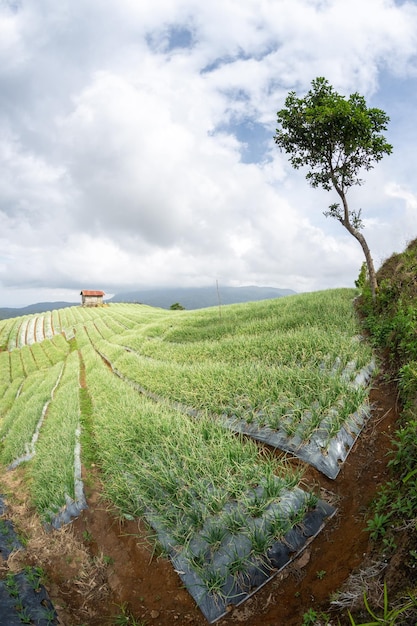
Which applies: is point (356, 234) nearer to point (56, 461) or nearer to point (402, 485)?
point (402, 485)

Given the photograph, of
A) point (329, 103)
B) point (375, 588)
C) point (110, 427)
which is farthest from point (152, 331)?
point (375, 588)

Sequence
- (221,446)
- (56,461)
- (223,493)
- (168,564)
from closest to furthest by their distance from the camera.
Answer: (168,564) < (223,493) < (221,446) < (56,461)

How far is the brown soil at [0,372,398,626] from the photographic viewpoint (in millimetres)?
4312

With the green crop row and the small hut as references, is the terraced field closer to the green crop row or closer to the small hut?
the green crop row

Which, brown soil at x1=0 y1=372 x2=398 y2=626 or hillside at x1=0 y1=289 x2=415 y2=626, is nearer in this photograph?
brown soil at x1=0 y1=372 x2=398 y2=626

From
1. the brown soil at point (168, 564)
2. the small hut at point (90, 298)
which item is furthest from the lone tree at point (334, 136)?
the small hut at point (90, 298)

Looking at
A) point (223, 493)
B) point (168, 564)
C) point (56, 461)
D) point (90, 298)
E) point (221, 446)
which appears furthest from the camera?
point (90, 298)

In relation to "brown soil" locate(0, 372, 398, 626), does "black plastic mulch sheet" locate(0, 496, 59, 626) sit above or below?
below

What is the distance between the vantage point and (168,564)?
537 cm

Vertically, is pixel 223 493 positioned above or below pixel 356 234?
below

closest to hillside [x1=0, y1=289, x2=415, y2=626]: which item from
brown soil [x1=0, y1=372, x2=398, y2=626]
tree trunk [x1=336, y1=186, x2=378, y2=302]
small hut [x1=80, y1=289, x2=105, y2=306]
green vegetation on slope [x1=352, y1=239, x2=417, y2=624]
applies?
brown soil [x1=0, y1=372, x2=398, y2=626]

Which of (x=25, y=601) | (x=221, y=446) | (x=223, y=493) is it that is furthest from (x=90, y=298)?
(x=223, y=493)

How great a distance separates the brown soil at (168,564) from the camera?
4.31 meters

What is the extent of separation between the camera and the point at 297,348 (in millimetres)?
11016
